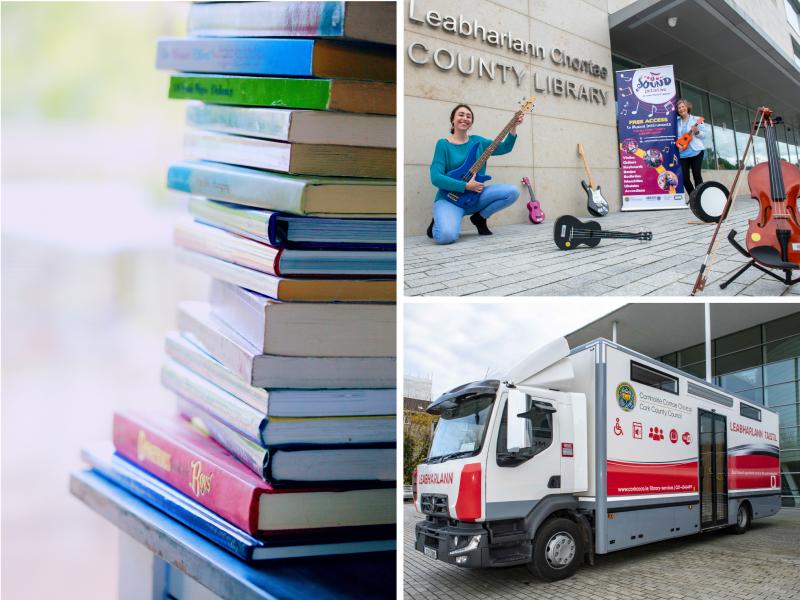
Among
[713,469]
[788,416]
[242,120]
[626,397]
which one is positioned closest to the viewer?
[242,120]

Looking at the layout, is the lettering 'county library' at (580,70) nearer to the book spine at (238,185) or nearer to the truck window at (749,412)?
the book spine at (238,185)

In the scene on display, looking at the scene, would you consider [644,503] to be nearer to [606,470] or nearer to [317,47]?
[606,470]

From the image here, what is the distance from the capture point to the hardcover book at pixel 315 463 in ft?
4.14

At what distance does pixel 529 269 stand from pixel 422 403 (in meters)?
0.40

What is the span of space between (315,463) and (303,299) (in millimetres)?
288

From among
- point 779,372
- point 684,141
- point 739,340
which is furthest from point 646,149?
point 779,372

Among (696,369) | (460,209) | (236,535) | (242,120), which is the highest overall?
(242,120)

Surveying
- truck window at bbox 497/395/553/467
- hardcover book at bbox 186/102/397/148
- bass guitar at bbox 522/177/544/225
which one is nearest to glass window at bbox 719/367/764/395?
truck window at bbox 497/395/553/467

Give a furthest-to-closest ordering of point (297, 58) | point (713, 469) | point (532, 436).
Result: point (713, 469) < point (532, 436) < point (297, 58)

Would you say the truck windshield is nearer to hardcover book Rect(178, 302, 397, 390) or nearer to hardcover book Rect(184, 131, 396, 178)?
hardcover book Rect(178, 302, 397, 390)

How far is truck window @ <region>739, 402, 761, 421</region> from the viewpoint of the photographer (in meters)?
2.20

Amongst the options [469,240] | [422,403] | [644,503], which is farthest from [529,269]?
[644,503]

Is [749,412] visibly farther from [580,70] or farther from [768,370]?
[580,70]

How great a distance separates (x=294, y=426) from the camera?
4.20 feet
